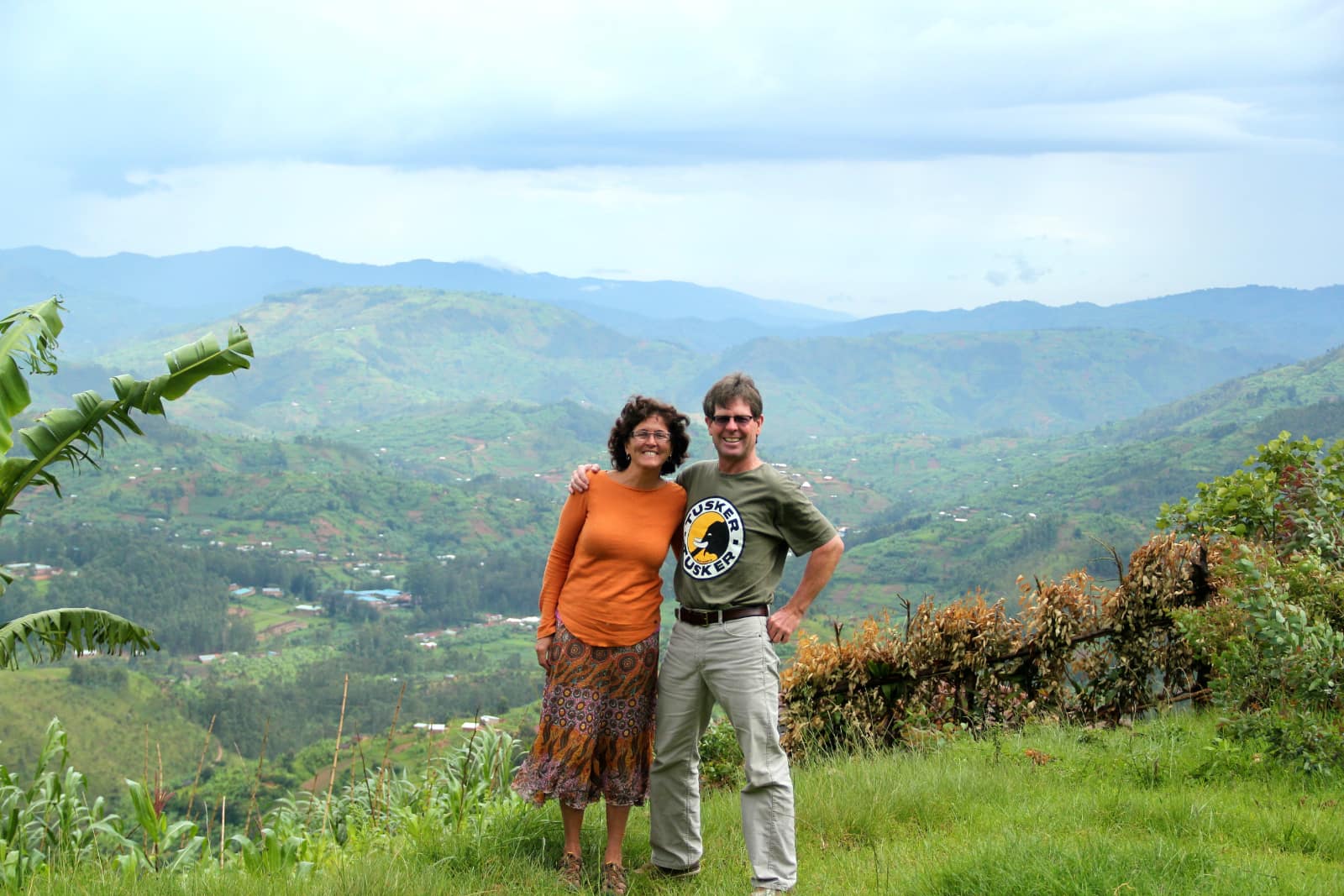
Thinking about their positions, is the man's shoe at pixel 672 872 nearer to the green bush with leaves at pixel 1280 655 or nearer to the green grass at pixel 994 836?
the green grass at pixel 994 836

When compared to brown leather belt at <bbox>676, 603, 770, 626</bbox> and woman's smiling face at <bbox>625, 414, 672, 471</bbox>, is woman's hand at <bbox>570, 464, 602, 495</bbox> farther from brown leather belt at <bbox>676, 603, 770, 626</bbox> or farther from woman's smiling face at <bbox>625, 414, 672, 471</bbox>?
brown leather belt at <bbox>676, 603, 770, 626</bbox>

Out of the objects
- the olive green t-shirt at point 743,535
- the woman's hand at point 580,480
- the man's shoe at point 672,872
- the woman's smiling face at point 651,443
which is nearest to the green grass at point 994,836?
the man's shoe at point 672,872

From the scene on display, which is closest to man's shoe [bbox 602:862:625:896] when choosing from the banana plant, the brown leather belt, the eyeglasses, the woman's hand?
the brown leather belt

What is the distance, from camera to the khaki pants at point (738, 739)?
142 inches

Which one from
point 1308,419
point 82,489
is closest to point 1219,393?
point 1308,419

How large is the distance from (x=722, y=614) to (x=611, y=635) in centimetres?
41

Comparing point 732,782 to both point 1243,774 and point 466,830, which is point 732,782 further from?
point 1243,774

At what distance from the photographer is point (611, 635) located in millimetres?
3787

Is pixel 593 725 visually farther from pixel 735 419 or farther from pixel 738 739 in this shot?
pixel 735 419

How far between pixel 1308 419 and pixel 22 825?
115 meters

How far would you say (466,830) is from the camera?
13.9 feet

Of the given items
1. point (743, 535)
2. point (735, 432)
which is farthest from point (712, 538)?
point (735, 432)

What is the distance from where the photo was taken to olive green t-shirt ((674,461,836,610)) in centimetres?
370

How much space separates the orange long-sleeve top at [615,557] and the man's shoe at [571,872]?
32.1 inches
